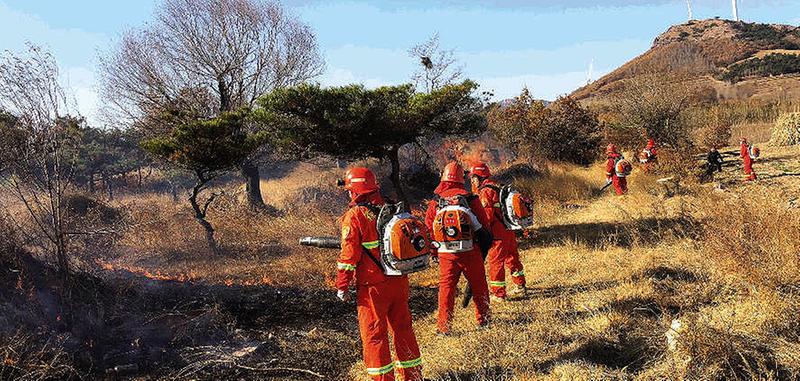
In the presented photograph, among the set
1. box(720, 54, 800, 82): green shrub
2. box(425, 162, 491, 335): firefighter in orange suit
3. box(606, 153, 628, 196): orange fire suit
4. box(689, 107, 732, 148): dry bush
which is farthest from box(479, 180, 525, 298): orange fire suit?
box(720, 54, 800, 82): green shrub

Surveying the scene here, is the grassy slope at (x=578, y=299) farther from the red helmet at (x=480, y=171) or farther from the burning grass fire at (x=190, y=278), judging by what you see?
the red helmet at (x=480, y=171)

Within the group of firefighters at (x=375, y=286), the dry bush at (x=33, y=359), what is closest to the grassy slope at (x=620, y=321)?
the group of firefighters at (x=375, y=286)

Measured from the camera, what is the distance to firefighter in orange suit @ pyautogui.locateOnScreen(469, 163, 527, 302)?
6051 millimetres

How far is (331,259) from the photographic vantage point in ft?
31.2

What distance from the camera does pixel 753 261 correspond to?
4492 millimetres

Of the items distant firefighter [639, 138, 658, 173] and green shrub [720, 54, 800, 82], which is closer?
distant firefighter [639, 138, 658, 173]

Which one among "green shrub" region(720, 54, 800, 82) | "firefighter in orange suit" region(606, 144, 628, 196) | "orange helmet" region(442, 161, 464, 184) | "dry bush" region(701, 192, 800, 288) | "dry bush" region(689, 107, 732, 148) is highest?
"green shrub" region(720, 54, 800, 82)

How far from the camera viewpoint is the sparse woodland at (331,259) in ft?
13.9

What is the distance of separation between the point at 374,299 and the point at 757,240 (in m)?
3.87

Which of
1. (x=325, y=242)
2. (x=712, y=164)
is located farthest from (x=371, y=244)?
(x=712, y=164)

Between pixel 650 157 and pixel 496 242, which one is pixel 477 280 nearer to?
pixel 496 242

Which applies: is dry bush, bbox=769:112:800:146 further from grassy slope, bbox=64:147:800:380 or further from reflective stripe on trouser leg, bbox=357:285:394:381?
reflective stripe on trouser leg, bbox=357:285:394:381

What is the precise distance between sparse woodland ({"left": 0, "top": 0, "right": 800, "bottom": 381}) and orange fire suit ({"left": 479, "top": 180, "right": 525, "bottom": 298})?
1.19ft

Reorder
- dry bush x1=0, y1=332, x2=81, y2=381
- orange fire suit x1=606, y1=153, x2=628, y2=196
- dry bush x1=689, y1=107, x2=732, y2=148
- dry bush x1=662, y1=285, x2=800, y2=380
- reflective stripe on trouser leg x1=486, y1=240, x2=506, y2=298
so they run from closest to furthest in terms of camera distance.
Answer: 1. dry bush x1=662, y1=285, x2=800, y2=380
2. dry bush x1=0, y1=332, x2=81, y2=381
3. reflective stripe on trouser leg x1=486, y1=240, x2=506, y2=298
4. orange fire suit x1=606, y1=153, x2=628, y2=196
5. dry bush x1=689, y1=107, x2=732, y2=148
